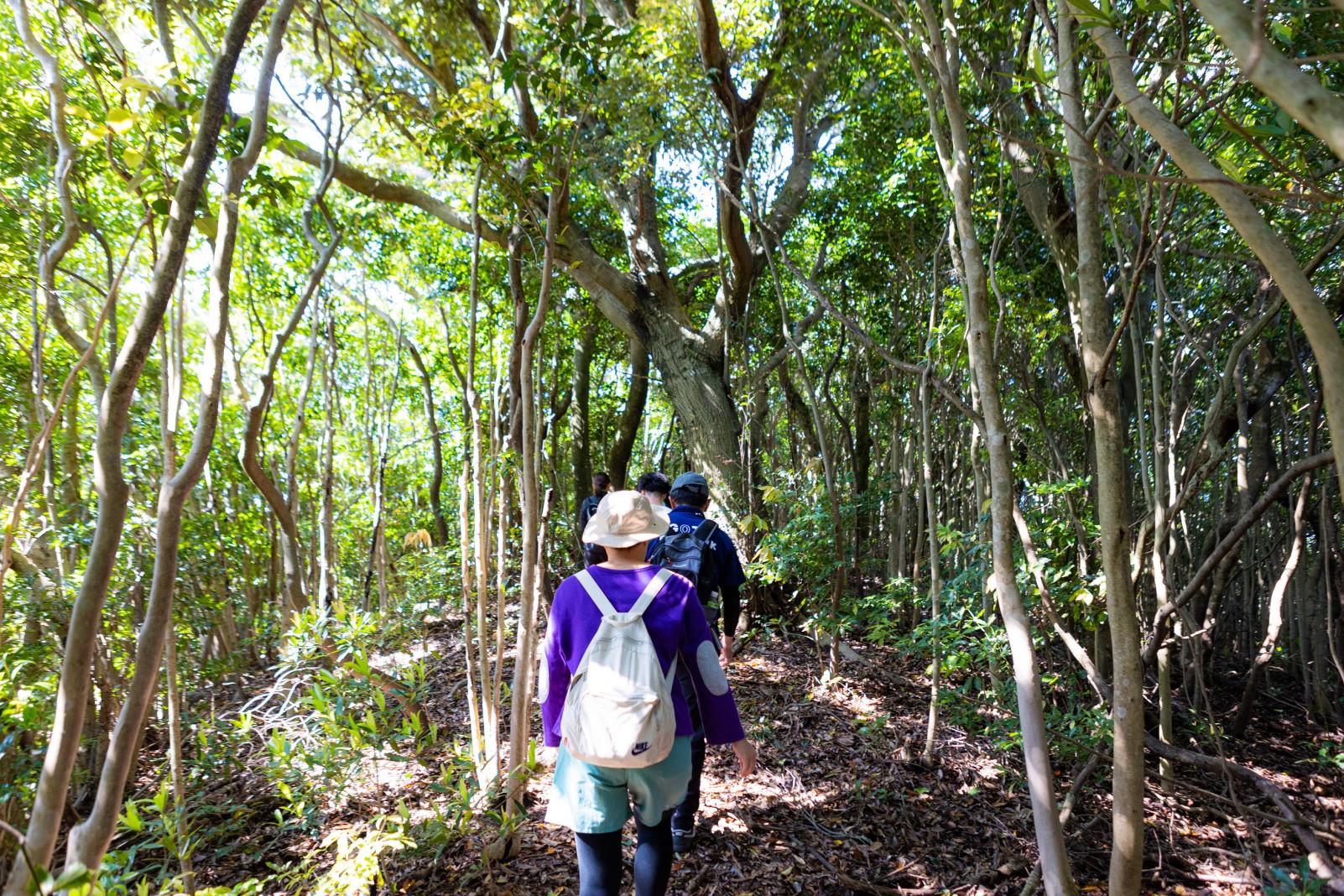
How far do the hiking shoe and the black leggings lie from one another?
102 centimetres

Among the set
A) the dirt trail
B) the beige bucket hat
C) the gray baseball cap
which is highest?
the gray baseball cap

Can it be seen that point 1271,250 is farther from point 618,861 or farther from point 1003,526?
point 618,861

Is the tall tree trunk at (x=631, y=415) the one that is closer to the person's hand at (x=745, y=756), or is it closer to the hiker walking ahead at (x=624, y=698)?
Result: the hiker walking ahead at (x=624, y=698)

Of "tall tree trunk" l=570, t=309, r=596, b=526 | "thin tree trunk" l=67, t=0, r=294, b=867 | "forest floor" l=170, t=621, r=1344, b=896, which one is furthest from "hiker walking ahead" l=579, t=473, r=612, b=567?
"tall tree trunk" l=570, t=309, r=596, b=526

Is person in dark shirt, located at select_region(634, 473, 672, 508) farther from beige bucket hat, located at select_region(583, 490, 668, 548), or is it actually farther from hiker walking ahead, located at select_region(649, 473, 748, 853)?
beige bucket hat, located at select_region(583, 490, 668, 548)

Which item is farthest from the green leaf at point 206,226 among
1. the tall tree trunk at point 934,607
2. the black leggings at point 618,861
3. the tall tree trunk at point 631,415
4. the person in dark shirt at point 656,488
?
the tall tree trunk at point 631,415

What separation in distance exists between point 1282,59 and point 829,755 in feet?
14.2

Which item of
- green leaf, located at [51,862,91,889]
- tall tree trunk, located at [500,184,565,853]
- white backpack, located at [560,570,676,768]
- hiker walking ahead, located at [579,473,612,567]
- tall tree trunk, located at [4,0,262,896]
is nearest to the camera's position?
green leaf, located at [51,862,91,889]

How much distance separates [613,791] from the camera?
2.16 meters

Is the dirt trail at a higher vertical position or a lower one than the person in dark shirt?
lower

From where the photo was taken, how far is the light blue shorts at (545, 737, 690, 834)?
216cm

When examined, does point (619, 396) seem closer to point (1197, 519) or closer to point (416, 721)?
point (1197, 519)

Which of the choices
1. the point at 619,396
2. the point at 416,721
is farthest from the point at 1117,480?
the point at 619,396

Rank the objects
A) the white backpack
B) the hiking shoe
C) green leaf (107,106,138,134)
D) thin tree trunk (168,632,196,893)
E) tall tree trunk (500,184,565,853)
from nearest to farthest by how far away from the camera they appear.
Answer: green leaf (107,106,138,134) < the white backpack < thin tree trunk (168,632,196,893) < tall tree trunk (500,184,565,853) < the hiking shoe
